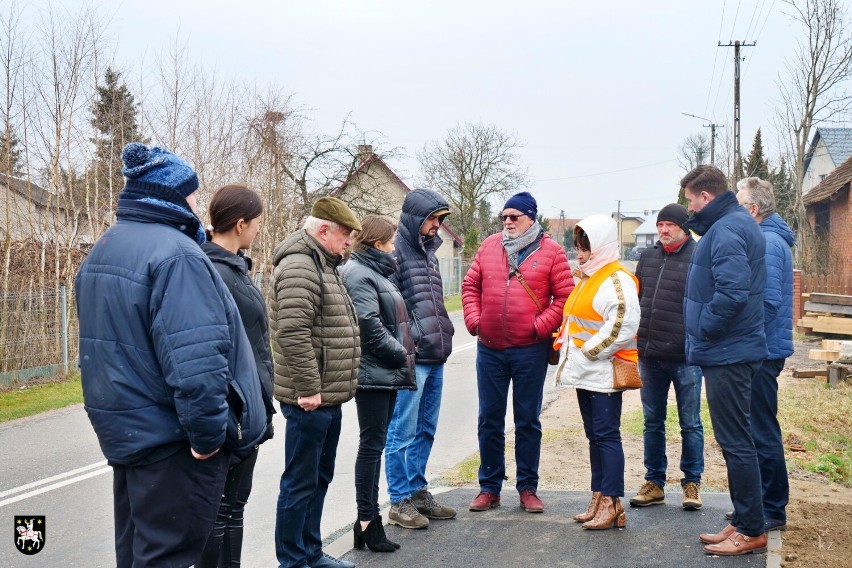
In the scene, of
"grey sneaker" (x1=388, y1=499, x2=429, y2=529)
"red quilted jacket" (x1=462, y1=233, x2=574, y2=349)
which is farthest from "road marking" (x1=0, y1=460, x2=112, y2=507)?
"red quilted jacket" (x1=462, y1=233, x2=574, y2=349)

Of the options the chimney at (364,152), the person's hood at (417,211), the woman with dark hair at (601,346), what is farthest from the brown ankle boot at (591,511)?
the chimney at (364,152)

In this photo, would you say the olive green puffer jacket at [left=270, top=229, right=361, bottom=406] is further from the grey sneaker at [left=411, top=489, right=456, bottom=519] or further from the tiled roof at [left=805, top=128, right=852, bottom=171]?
the tiled roof at [left=805, top=128, right=852, bottom=171]

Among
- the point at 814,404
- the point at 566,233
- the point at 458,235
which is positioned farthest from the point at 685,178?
the point at 566,233

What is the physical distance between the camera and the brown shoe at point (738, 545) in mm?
5098

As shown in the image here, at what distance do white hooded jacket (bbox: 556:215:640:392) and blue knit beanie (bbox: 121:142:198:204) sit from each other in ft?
10.5

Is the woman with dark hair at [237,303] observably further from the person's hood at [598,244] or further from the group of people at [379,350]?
the person's hood at [598,244]

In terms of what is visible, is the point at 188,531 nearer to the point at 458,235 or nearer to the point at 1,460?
the point at 1,460

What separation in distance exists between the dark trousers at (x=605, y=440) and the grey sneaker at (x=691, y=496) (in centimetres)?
65

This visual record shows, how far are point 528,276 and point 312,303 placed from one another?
80.8 inches

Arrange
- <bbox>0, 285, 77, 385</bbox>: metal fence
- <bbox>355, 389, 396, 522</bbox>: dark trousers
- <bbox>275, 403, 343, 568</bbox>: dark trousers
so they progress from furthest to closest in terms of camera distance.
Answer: <bbox>0, 285, 77, 385</bbox>: metal fence < <bbox>355, 389, 396, 522</bbox>: dark trousers < <bbox>275, 403, 343, 568</bbox>: dark trousers

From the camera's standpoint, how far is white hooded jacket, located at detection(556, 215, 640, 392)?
5680mm

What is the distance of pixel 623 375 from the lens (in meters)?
5.73

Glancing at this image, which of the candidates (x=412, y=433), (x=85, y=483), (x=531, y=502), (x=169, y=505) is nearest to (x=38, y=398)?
(x=85, y=483)

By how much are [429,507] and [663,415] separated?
6.35 ft
